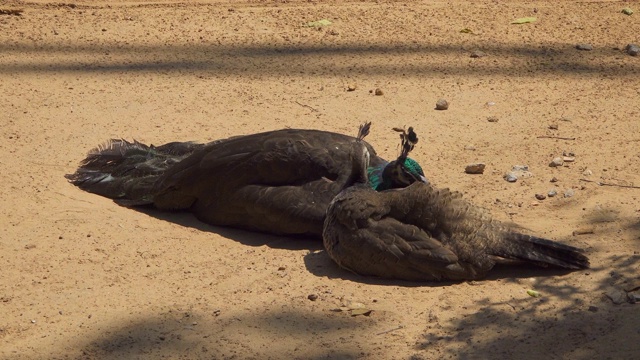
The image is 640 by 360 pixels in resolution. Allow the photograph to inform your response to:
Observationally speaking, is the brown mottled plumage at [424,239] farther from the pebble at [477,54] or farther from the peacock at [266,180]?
the pebble at [477,54]

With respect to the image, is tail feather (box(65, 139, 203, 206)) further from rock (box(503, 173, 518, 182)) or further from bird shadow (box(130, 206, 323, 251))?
rock (box(503, 173, 518, 182))

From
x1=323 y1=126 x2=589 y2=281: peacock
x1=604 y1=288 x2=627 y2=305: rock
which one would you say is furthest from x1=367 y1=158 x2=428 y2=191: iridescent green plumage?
x1=604 y1=288 x2=627 y2=305: rock

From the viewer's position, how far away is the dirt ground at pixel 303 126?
5453 millimetres

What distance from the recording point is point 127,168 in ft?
24.7

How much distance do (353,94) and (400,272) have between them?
9.97 feet

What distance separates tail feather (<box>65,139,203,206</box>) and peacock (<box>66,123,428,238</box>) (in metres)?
0.01

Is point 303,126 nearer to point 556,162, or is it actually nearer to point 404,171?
point 404,171

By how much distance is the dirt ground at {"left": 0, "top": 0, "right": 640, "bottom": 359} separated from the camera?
5.45m

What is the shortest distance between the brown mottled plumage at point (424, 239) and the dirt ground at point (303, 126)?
0.12 metres

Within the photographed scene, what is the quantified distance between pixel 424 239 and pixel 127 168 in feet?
8.38

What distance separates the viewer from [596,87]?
344 inches

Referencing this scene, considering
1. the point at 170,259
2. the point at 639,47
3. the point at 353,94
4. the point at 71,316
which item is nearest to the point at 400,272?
the point at 170,259

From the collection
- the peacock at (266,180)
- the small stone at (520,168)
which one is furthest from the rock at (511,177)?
the peacock at (266,180)

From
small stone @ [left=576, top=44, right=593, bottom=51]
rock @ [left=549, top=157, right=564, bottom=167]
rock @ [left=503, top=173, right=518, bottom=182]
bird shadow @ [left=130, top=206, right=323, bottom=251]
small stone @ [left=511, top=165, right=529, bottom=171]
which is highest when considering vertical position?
small stone @ [left=576, top=44, right=593, bottom=51]
